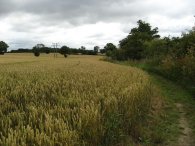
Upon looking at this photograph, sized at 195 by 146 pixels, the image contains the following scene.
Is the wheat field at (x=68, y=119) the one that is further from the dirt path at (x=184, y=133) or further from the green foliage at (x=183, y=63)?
the green foliage at (x=183, y=63)

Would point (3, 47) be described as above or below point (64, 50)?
above

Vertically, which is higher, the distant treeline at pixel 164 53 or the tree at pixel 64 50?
the distant treeline at pixel 164 53

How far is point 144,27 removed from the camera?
8875cm

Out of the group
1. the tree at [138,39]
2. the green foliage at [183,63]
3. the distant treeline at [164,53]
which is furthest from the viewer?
the tree at [138,39]

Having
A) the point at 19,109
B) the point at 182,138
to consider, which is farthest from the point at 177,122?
the point at 19,109

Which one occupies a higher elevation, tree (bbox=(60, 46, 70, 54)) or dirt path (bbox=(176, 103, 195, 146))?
dirt path (bbox=(176, 103, 195, 146))

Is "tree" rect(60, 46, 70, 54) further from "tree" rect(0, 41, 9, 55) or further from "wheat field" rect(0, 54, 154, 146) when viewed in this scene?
"wheat field" rect(0, 54, 154, 146)

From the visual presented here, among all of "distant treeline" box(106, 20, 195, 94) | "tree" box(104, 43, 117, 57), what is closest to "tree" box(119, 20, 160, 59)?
"distant treeline" box(106, 20, 195, 94)

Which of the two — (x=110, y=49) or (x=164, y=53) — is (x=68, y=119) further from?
(x=110, y=49)

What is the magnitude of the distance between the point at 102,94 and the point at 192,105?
7.54m

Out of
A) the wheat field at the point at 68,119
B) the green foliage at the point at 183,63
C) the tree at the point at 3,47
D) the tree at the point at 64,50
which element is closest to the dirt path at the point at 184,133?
the wheat field at the point at 68,119

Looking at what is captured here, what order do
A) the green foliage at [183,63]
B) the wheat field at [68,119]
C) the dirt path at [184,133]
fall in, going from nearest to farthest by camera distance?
the wheat field at [68,119] < the dirt path at [184,133] < the green foliage at [183,63]

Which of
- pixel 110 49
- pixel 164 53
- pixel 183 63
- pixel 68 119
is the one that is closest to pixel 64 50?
pixel 110 49

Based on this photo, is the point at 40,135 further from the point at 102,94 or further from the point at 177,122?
the point at 177,122
